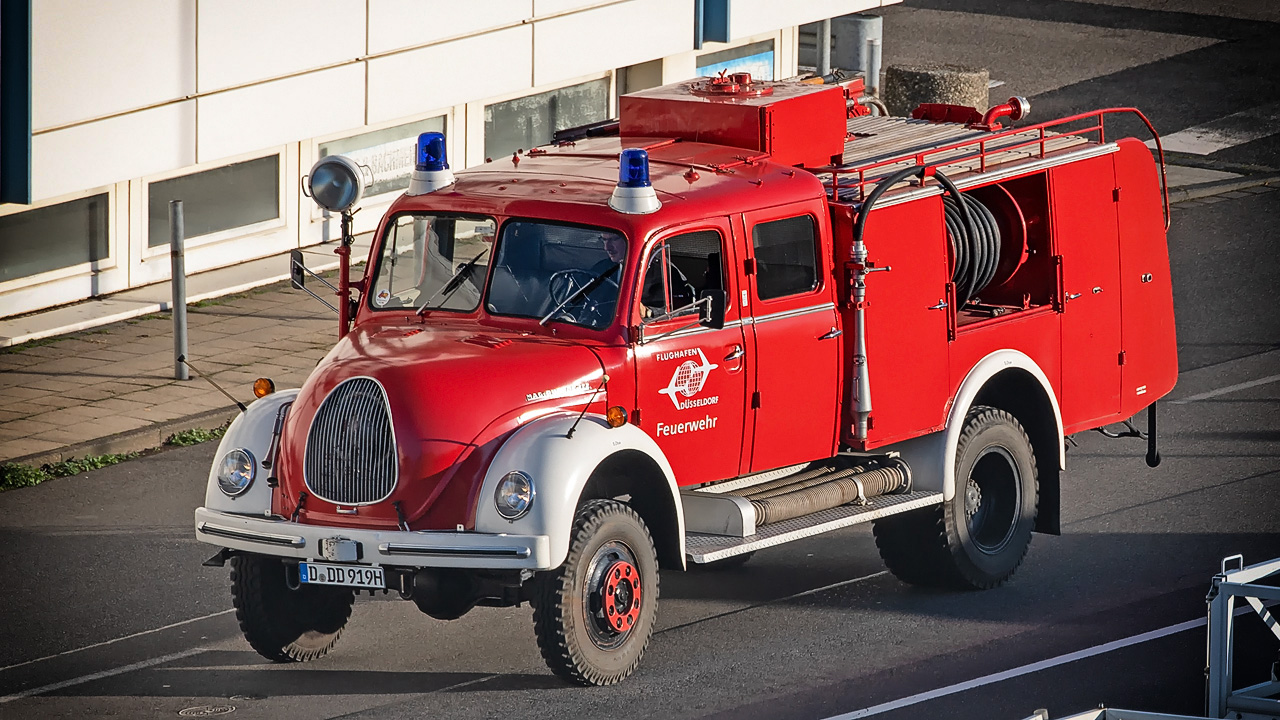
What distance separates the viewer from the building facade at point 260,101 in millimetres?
17250

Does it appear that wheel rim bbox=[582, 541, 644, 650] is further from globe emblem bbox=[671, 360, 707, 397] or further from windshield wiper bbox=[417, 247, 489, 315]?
windshield wiper bbox=[417, 247, 489, 315]

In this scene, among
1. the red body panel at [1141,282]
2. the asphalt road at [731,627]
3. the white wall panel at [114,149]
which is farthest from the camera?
the white wall panel at [114,149]

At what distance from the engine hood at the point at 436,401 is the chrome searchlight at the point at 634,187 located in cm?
78

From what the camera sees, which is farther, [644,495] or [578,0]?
[578,0]

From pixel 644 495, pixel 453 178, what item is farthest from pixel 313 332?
pixel 644 495

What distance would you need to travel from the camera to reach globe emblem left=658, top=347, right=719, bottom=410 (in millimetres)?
10617

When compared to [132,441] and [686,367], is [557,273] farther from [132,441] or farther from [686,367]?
[132,441]

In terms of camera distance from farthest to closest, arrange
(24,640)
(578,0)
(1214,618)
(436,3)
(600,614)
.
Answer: (578,0), (436,3), (24,640), (600,614), (1214,618)

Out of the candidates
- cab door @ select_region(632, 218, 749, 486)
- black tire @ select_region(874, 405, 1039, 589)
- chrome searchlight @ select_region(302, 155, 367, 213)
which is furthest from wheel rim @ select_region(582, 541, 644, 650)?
chrome searchlight @ select_region(302, 155, 367, 213)

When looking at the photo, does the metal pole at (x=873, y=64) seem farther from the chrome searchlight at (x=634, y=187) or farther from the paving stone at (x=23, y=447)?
the chrome searchlight at (x=634, y=187)

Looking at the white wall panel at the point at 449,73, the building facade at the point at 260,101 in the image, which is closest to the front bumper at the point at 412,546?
the building facade at the point at 260,101

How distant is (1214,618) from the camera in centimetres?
900

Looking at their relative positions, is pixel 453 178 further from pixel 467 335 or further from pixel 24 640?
pixel 24 640

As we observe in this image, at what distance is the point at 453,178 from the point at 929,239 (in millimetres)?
2784
